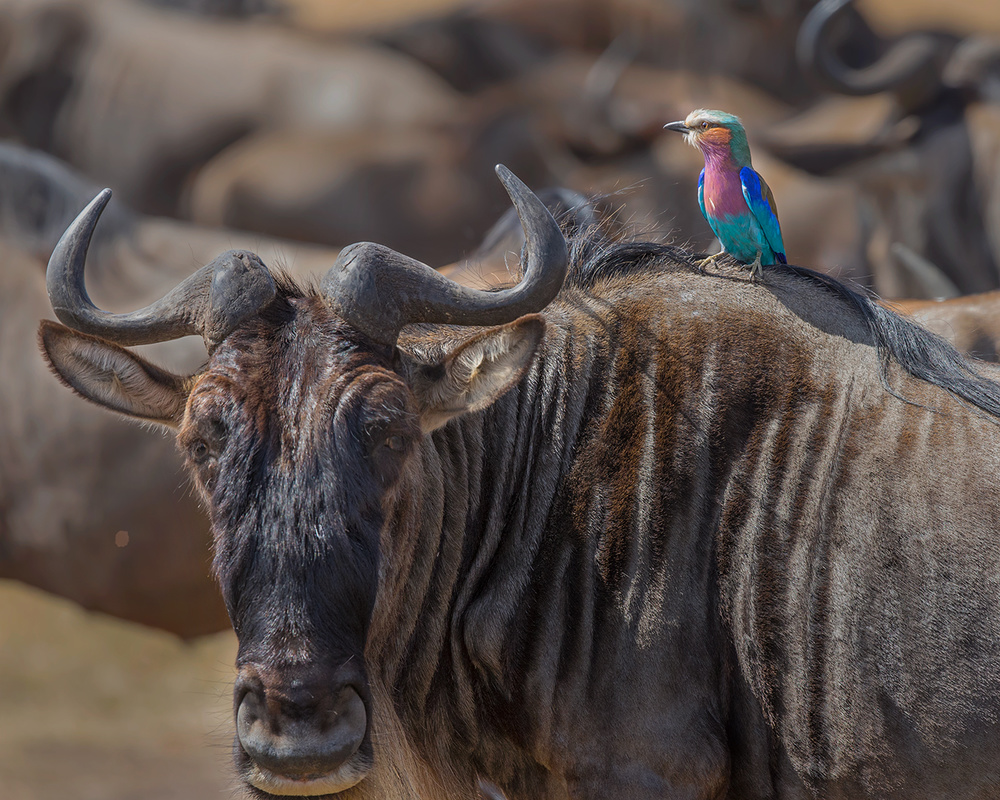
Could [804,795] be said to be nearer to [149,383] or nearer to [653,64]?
[149,383]

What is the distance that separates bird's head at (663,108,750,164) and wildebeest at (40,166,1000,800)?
40 cm

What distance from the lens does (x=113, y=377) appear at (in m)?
2.89

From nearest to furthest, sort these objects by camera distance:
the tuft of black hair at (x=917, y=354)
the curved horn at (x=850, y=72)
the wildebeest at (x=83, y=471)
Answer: the tuft of black hair at (x=917, y=354)
the wildebeest at (x=83, y=471)
the curved horn at (x=850, y=72)

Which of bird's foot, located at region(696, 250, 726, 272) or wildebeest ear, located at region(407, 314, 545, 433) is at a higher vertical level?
bird's foot, located at region(696, 250, 726, 272)

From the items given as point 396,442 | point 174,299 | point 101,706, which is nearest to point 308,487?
point 396,442

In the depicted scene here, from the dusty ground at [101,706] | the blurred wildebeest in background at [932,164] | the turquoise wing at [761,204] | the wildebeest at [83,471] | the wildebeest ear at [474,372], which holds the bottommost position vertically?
the dusty ground at [101,706]

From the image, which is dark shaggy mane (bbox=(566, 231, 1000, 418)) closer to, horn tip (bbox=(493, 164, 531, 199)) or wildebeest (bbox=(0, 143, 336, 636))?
horn tip (bbox=(493, 164, 531, 199))

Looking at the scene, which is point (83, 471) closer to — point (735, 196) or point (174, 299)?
point (174, 299)

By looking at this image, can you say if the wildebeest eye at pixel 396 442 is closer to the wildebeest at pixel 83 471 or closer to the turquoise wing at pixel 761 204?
the turquoise wing at pixel 761 204

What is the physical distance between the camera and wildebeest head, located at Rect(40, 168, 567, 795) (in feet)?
7.94

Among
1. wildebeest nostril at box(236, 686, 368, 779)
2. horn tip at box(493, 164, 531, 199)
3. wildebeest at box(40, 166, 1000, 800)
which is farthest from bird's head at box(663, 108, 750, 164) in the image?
wildebeest nostril at box(236, 686, 368, 779)

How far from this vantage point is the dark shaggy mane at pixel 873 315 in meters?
2.94

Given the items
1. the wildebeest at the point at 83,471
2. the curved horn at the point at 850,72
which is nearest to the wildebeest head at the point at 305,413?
the wildebeest at the point at 83,471

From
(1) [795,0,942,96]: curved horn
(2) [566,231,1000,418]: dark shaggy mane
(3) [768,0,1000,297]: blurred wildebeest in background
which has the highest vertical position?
(2) [566,231,1000,418]: dark shaggy mane
